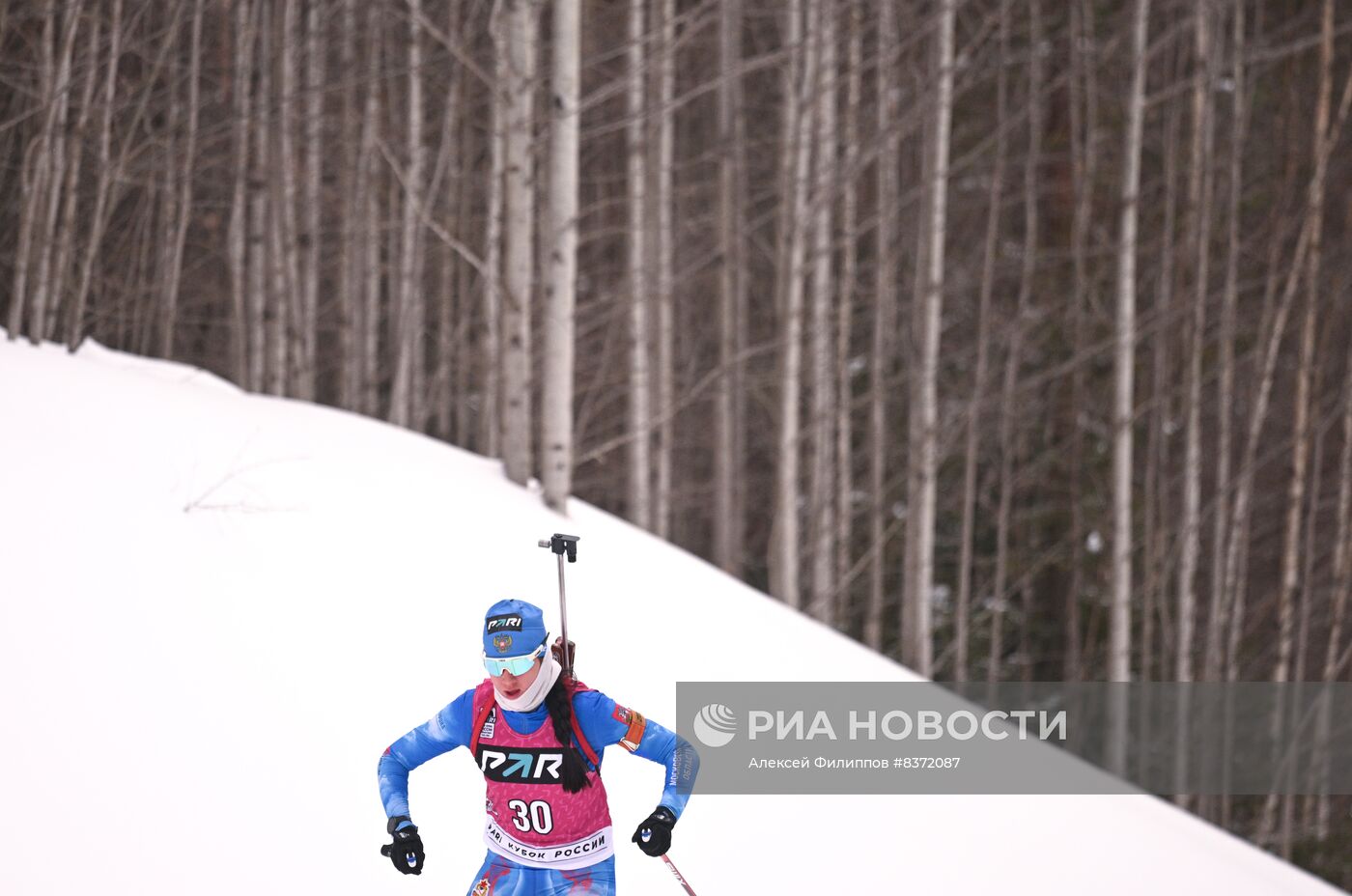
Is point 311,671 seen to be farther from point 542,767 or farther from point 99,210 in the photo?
point 99,210

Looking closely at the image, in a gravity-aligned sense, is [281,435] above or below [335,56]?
below

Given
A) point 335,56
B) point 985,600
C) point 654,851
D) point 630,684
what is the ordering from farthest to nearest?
point 985,600
point 335,56
point 630,684
point 654,851

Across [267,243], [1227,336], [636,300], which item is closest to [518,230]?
[636,300]

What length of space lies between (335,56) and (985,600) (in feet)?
34.6

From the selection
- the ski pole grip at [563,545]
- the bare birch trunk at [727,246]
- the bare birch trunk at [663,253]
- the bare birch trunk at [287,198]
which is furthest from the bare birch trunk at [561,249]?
the ski pole grip at [563,545]

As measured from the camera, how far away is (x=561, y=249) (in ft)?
23.0

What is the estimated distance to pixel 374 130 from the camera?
10.2 metres

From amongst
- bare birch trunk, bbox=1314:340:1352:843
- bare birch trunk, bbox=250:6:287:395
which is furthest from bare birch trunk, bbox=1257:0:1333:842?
bare birch trunk, bbox=250:6:287:395

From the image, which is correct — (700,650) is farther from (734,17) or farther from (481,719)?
(734,17)

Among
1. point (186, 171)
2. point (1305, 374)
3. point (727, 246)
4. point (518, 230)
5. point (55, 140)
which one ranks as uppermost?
point (186, 171)

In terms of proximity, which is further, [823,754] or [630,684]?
[823,754]

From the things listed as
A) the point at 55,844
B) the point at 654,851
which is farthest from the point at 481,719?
the point at 55,844

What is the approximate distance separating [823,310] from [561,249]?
309 centimetres

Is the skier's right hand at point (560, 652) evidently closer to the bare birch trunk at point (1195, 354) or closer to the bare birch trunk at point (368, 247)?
the bare birch trunk at point (368, 247)
